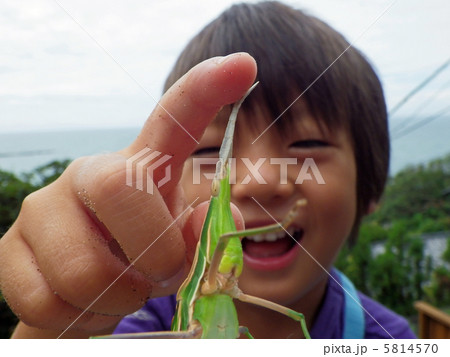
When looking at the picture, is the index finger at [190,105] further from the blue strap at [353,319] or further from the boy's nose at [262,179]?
the blue strap at [353,319]

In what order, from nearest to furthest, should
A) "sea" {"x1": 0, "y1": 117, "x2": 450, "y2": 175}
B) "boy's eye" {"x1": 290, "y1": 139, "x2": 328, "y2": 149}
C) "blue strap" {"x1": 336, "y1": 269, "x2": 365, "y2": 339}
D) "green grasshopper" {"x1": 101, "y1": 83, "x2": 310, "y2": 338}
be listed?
"green grasshopper" {"x1": 101, "y1": 83, "x2": 310, "y2": 338} < "sea" {"x1": 0, "y1": 117, "x2": 450, "y2": 175} < "boy's eye" {"x1": 290, "y1": 139, "x2": 328, "y2": 149} < "blue strap" {"x1": 336, "y1": 269, "x2": 365, "y2": 339}

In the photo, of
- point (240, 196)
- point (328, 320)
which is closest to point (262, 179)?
point (240, 196)

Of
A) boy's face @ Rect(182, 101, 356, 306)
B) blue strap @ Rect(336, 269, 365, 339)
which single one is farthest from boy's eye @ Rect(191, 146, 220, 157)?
blue strap @ Rect(336, 269, 365, 339)

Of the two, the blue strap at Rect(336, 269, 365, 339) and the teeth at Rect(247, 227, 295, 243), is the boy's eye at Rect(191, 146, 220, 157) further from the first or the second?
the blue strap at Rect(336, 269, 365, 339)

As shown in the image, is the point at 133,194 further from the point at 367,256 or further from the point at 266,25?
the point at 367,256

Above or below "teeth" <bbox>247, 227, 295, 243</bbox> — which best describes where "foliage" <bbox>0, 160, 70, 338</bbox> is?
above

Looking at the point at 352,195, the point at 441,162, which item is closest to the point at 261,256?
the point at 352,195

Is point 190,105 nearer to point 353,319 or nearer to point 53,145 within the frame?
point 53,145
